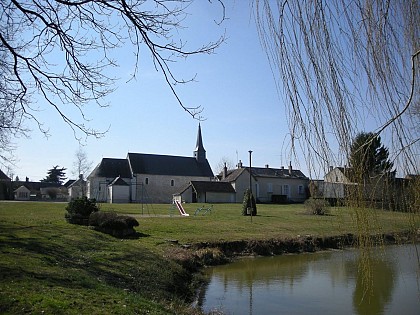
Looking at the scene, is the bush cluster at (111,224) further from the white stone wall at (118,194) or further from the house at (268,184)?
the white stone wall at (118,194)

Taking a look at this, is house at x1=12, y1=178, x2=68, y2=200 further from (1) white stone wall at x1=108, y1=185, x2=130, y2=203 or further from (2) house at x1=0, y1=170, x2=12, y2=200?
(1) white stone wall at x1=108, y1=185, x2=130, y2=203

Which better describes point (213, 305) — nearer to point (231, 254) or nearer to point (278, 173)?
point (231, 254)

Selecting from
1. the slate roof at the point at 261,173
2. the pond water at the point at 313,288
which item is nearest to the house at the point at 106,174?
the slate roof at the point at 261,173

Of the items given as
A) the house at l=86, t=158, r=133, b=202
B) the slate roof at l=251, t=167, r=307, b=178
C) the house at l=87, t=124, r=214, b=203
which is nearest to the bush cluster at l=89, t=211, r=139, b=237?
the slate roof at l=251, t=167, r=307, b=178

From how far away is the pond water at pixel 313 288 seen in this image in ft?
37.8

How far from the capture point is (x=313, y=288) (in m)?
14.3

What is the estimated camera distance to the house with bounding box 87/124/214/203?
66812mm

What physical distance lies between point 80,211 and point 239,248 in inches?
324

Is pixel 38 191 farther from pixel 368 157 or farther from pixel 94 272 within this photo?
pixel 368 157

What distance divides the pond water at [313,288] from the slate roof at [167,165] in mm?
52005

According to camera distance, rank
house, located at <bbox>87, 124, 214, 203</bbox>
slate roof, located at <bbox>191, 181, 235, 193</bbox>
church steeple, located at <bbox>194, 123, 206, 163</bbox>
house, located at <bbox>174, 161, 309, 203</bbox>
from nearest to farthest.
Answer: slate roof, located at <bbox>191, 181, 235, 193</bbox>
house, located at <bbox>174, 161, 309, 203</bbox>
house, located at <bbox>87, 124, 214, 203</bbox>
church steeple, located at <bbox>194, 123, 206, 163</bbox>

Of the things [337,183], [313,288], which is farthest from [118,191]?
[337,183]

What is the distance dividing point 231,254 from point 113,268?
10845mm

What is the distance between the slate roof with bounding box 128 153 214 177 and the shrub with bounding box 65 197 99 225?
46.8 m
